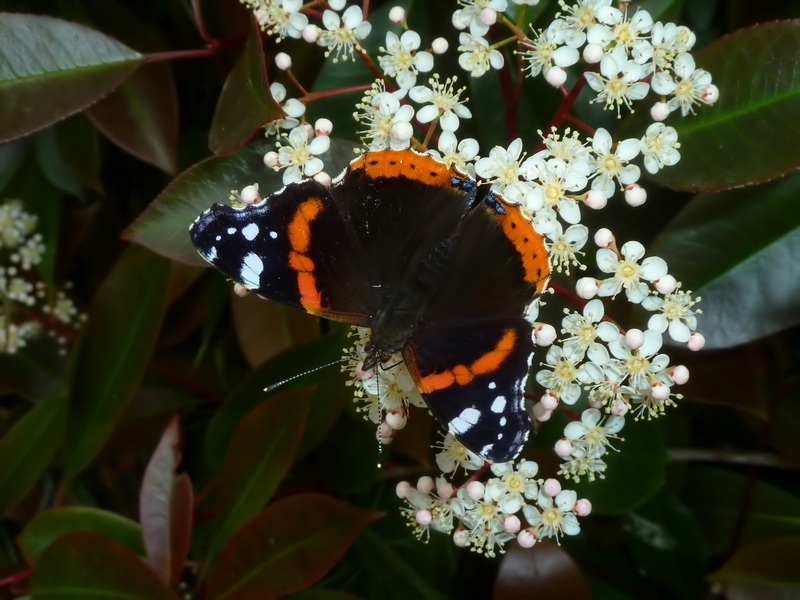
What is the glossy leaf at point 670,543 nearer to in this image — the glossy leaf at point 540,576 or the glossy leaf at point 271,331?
the glossy leaf at point 540,576

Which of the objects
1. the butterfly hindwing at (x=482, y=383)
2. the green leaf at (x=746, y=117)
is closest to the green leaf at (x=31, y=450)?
the butterfly hindwing at (x=482, y=383)

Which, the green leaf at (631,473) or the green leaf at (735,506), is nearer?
the green leaf at (631,473)

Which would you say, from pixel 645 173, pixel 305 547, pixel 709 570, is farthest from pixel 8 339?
pixel 709 570

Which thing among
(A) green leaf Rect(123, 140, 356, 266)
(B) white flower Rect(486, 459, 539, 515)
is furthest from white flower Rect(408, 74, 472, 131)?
(B) white flower Rect(486, 459, 539, 515)

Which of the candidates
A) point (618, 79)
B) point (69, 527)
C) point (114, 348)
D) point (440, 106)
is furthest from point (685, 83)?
point (69, 527)

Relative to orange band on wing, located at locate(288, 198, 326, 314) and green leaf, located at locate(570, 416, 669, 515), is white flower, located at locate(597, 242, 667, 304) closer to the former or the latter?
green leaf, located at locate(570, 416, 669, 515)

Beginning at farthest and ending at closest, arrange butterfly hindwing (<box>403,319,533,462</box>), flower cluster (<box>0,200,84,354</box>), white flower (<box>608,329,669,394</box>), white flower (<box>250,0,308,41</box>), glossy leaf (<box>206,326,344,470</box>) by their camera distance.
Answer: flower cluster (<box>0,200,84,354</box>), glossy leaf (<box>206,326,344,470</box>), white flower (<box>250,0,308,41</box>), white flower (<box>608,329,669,394</box>), butterfly hindwing (<box>403,319,533,462</box>)
